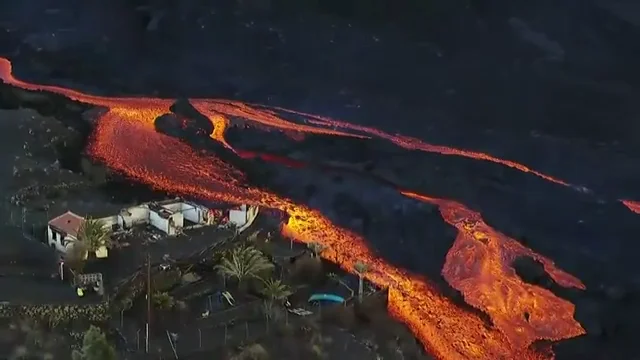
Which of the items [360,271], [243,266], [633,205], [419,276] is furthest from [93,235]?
[633,205]

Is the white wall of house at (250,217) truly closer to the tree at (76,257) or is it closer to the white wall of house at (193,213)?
the white wall of house at (193,213)

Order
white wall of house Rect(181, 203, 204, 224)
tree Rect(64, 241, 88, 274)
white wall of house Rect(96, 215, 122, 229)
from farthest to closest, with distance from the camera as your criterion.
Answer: white wall of house Rect(181, 203, 204, 224) < white wall of house Rect(96, 215, 122, 229) < tree Rect(64, 241, 88, 274)

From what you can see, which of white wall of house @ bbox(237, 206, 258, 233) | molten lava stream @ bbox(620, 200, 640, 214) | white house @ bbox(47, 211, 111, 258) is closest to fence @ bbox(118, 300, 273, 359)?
white house @ bbox(47, 211, 111, 258)

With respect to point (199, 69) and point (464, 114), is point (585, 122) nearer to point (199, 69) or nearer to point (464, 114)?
point (464, 114)

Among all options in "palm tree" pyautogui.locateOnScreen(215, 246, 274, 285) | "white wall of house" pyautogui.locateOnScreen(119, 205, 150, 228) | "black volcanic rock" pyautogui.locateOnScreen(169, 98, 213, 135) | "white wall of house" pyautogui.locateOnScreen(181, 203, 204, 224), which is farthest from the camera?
"black volcanic rock" pyautogui.locateOnScreen(169, 98, 213, 135)

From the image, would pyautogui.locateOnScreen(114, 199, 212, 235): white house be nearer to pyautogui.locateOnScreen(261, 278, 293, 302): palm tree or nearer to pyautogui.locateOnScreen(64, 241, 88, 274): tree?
pyautogui.locateOnScreen(64, 241, 88, 274): tree

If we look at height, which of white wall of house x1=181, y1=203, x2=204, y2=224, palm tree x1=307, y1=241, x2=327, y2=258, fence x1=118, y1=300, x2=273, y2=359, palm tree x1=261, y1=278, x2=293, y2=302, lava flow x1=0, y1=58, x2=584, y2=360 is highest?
palm tree x1=261, y1=278, x2=293, y2=302

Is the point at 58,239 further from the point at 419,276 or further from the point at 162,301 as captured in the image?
the point at 419,276
